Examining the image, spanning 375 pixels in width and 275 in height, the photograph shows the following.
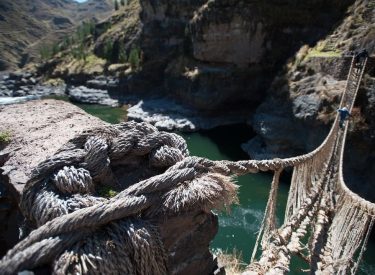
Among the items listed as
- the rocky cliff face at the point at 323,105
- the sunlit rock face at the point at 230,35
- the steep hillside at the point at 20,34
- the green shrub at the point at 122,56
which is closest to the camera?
the rocky cliff face at the point at 323,105

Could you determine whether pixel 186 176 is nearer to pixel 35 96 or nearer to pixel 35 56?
pixel 35 96

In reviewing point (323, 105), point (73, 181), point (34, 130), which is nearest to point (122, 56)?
point (323, 105)

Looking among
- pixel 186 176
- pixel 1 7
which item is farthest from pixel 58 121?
pixel 1 7

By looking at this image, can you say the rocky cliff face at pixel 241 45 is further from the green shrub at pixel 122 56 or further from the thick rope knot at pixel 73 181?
the thick rope knot at pixel 73 181

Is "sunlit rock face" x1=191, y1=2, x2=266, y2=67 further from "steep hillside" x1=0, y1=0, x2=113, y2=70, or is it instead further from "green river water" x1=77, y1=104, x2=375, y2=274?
"steep hillside" x1=0, y1=0, x2=113, y2=70

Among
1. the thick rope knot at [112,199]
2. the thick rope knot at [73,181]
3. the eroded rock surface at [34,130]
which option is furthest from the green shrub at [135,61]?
the thick rope knot at [73,181]

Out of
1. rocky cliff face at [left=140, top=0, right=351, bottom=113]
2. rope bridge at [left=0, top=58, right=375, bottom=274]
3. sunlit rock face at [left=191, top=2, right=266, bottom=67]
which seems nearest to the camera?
rope bridge at [left=0, top=58, right=375, bottom=274]

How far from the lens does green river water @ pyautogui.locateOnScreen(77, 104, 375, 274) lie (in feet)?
39.9

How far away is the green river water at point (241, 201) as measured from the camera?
12156 millimetres

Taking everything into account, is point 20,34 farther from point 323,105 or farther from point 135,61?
point 323,105

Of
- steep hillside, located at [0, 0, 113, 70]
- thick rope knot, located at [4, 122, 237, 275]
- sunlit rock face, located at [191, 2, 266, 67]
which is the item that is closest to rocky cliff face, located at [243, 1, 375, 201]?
sunlit rock face, located at [191, 2, 266, 67]

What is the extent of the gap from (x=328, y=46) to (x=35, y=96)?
40.8m

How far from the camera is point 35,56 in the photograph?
127 m

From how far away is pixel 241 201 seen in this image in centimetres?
1619
